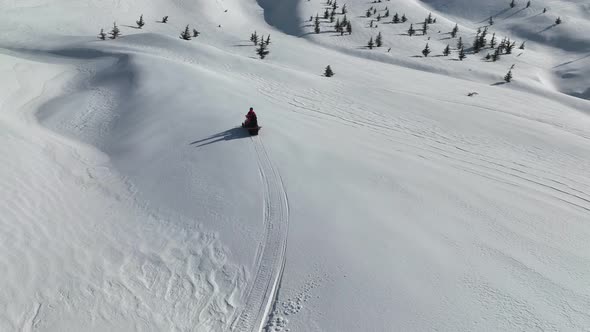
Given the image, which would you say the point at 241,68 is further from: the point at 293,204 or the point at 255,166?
the point at 293,204

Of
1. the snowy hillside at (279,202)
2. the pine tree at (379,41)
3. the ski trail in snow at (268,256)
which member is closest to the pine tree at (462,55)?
the pine tree at (379,41)

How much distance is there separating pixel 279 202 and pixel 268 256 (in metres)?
1.67

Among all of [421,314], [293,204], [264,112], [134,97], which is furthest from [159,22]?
[421,314]

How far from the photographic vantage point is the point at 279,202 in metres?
8.53

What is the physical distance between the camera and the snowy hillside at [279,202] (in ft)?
20.0

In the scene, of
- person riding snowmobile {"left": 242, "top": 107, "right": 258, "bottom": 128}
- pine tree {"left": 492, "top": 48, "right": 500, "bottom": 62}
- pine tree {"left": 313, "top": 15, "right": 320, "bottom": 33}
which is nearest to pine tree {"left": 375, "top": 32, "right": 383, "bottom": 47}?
pine tree {"left": 313, "top": 15, "right": 320, "bottom": 33}

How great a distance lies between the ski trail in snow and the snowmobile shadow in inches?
72.1

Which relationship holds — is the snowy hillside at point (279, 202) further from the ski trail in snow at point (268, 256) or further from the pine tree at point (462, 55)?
the pine tree at point (462, 55)

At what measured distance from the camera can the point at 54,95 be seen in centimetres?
1527

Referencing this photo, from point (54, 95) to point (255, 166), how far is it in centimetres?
1082

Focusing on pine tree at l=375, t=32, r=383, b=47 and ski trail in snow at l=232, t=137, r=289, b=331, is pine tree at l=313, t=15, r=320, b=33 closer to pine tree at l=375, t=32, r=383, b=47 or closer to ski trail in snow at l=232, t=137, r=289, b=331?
pine tree at l=375, t=32, r=383, b=47

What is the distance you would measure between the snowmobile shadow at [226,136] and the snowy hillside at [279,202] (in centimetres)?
7

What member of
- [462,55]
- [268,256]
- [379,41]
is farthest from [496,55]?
[268,256]

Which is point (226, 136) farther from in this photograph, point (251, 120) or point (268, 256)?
point (268, 256)
